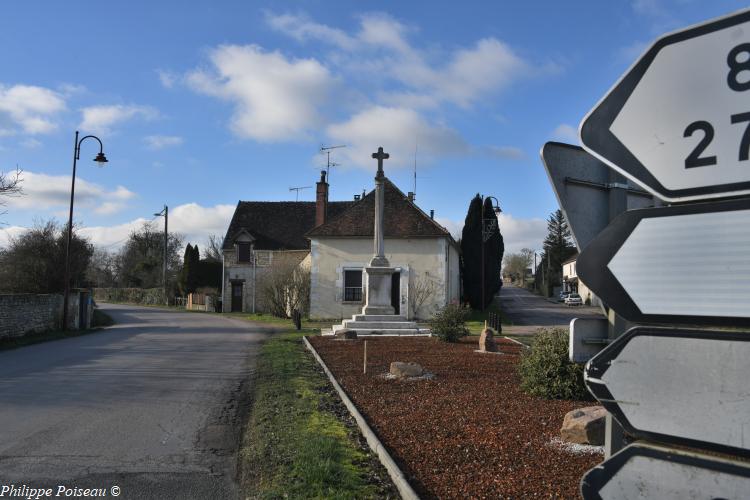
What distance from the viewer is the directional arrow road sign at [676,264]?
1.36 metres

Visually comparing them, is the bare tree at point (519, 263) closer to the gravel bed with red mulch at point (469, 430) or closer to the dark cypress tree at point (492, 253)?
the dark cypress tree at point (492, 253)

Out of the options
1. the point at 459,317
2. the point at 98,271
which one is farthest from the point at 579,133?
the point at 98,271

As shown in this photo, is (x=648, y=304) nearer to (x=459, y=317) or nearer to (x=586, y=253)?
(x=586, y=253)

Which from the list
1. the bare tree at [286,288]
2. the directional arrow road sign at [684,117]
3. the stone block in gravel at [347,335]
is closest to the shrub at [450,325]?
the stone block in gravel at [347,335]

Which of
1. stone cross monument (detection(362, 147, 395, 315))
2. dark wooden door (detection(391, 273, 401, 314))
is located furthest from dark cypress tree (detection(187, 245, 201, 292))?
stone cross monument (detection(362, 147, 395, 315))

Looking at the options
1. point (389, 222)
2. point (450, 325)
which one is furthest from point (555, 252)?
point (450, 325)

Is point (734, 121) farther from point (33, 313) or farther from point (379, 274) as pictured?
point (33, 313)

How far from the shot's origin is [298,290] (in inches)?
1291

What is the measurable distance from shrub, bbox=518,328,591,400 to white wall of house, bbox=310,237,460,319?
21.6 m

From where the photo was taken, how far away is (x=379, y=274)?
22.5 meters

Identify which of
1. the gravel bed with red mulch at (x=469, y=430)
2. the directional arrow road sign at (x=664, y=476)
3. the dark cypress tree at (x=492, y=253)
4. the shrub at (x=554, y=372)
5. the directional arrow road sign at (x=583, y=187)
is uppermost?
the dark cypress tree at (x=492, y=253)

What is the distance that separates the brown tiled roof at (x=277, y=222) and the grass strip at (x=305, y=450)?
106ft

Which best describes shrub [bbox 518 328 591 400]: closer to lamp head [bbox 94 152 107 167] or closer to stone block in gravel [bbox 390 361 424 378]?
stone block in gravel [bbox 390 361 424 378]

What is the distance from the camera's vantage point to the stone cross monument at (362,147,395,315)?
22.5m
